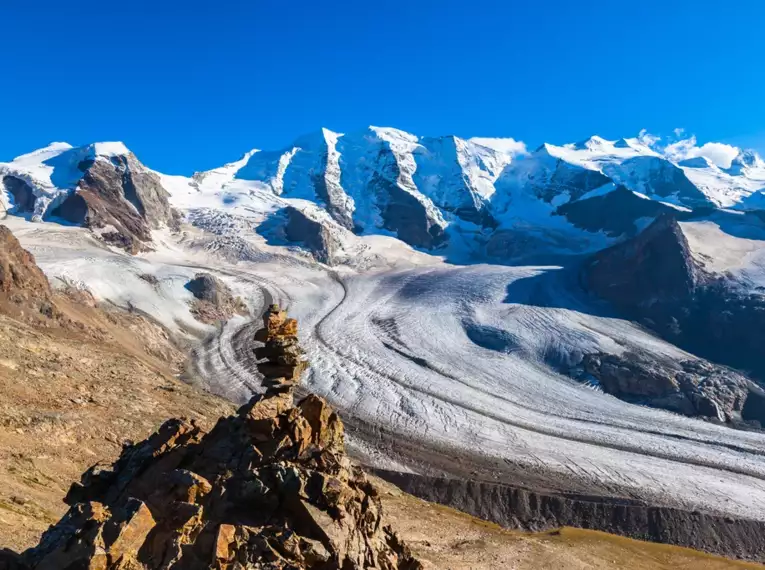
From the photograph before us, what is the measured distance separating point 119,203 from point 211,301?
60993 millimetres

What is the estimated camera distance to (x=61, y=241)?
102125 millimetres

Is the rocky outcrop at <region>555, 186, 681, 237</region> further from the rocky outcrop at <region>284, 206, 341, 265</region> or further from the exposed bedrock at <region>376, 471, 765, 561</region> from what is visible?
the exposed bedrock at <region>376, 471, 765, 561</region>

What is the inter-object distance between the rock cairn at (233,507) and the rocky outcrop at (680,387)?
5949 cm

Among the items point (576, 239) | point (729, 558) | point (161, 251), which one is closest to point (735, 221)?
point (576, 239)

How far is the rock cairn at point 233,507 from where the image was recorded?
357 inches

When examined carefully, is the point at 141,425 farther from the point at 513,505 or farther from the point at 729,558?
the point at 729,558

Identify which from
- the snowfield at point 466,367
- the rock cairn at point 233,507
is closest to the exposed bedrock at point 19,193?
the snowfield at point 466,367

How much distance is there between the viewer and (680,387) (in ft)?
218

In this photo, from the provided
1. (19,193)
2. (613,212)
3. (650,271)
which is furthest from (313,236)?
(613,212)

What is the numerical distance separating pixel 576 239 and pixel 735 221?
39.6 metres

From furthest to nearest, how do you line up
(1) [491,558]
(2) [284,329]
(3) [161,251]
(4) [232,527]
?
(3) [161,251], (1) [491,558], (2) [284,329], (4) [232,527]

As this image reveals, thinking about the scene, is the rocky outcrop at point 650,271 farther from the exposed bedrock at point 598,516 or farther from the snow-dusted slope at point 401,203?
the exposed bedrock at point 598,516

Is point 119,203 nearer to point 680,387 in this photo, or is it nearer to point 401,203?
point 401,203

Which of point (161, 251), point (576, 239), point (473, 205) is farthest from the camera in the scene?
point (473, 205)
